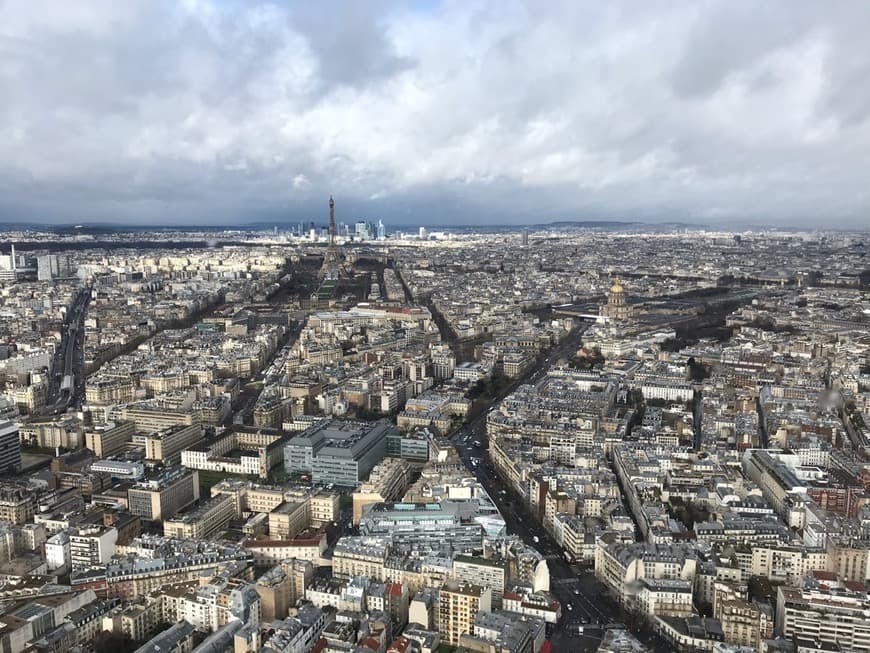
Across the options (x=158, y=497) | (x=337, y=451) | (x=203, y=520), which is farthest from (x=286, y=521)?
(x=337, y=451)

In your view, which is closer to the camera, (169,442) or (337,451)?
(337,451)

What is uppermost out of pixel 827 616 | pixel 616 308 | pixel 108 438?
pixel 616 308

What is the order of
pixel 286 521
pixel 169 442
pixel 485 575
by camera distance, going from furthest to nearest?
pixel 169 442 < pixel 286 521 < pixel 485 575

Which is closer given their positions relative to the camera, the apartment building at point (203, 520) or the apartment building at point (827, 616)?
the apartment building at point (827, 616)

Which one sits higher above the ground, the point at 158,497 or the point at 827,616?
the point at 158,497

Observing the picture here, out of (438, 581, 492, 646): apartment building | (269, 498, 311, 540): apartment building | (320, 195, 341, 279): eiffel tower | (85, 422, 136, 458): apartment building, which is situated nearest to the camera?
(438, 581, 492, 646): apartment building

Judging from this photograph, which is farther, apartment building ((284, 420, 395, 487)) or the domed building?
the domed building

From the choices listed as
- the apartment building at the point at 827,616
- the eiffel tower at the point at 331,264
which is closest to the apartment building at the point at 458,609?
the apartment building at the point at 827,616

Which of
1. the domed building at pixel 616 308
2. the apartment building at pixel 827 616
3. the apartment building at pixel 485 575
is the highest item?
the domed building at pixel 616 308

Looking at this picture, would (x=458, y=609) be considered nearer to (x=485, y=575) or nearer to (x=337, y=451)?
(x=485, y=575)

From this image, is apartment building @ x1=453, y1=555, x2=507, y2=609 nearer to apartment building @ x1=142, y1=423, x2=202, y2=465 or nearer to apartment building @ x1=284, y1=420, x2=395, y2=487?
apartment building @ x1=284, y1=420, x2=395, y2=487

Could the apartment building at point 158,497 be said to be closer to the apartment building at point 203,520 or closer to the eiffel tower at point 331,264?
the apartment building at point 203,520

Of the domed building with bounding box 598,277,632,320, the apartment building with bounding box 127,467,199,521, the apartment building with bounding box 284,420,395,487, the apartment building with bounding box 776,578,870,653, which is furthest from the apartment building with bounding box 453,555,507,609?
the domed building with bounding box 598,277,632,320
